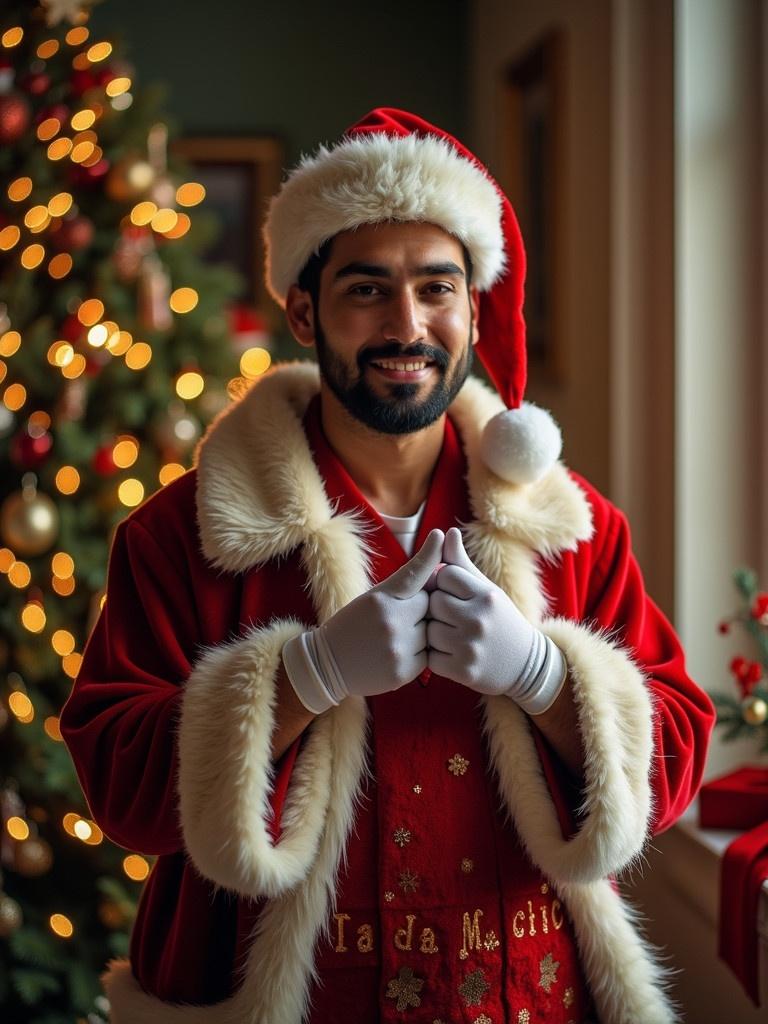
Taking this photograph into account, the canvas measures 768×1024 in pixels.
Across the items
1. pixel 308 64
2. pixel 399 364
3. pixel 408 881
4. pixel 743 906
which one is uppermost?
pixel 308 64

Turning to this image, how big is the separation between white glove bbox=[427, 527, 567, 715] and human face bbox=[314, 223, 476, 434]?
223 millimetres

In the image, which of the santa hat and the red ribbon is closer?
the santa hat

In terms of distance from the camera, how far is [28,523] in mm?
2420

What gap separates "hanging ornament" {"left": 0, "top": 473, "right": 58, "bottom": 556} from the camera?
2418 millimetres

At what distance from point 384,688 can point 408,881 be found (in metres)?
0.25

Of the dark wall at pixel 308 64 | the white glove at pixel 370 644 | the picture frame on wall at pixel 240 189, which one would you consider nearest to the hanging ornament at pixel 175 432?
the white glove at pixel 370 644

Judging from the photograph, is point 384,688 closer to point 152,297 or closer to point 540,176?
point 152,297

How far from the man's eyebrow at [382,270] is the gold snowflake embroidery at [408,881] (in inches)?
29.6

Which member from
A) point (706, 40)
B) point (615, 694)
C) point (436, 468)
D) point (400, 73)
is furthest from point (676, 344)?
point (400, 73)

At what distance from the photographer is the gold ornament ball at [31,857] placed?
2479 mm

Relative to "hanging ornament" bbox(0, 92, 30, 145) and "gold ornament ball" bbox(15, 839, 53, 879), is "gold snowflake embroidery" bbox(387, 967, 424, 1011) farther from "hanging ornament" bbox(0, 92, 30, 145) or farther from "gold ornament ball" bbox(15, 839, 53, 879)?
"hanging ornament" bbox(0, 92, 30, 145)

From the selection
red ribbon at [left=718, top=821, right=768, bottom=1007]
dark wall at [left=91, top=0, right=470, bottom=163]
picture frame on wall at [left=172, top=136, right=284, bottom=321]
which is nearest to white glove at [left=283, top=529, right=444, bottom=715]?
red ribbon at [left=718, top=821, right=768, bottom=1007]

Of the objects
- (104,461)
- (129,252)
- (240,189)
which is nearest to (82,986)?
(104,461)

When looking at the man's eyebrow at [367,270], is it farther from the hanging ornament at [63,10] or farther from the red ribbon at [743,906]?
the hanging ornament at [63,10]
